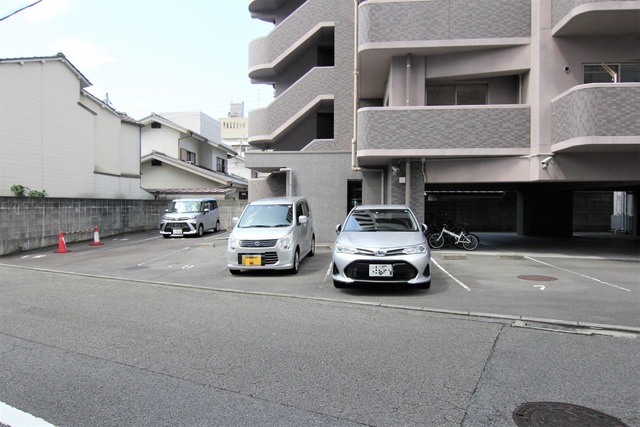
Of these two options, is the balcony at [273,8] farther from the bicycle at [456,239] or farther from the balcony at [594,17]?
the bicycle at [456,239]

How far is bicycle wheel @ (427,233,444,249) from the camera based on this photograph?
46.6ft

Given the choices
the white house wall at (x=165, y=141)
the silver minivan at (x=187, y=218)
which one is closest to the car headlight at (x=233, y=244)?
the silver minivan at (x=187, y=218)

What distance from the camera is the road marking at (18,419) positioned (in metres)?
3.18

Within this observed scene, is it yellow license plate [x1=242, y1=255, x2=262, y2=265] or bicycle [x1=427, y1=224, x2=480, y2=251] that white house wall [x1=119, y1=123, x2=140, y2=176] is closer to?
yellow license plate [x1=242, y1=255, x2=262, y2=265]

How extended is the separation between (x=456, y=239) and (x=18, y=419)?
41.0 ft

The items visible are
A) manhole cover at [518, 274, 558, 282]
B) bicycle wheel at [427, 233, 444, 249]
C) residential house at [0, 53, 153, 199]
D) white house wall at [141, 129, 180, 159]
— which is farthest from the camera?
white house wall at [141, 129, 180, 159]

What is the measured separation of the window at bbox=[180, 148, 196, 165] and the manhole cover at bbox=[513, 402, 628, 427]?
30393 mm

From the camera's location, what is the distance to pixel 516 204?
22.6 meters

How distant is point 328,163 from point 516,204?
11.6 m

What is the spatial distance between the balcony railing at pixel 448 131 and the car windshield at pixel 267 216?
3285mm

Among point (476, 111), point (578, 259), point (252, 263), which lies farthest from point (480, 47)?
point (252, 263)

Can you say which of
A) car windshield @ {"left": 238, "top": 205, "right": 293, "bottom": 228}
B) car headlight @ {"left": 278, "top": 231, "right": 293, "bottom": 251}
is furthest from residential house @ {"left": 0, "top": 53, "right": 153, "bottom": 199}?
car headlight @ {"left": 278, "top": 231, "right": 293, "bottom": 251}

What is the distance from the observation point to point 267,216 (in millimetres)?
10969

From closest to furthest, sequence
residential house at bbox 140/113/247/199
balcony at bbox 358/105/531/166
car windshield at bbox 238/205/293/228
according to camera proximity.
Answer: car windshield at bbox 238/205/293/228
balcony at bbox 358/105/531/166
residential house at bbox 140/113/247/199
